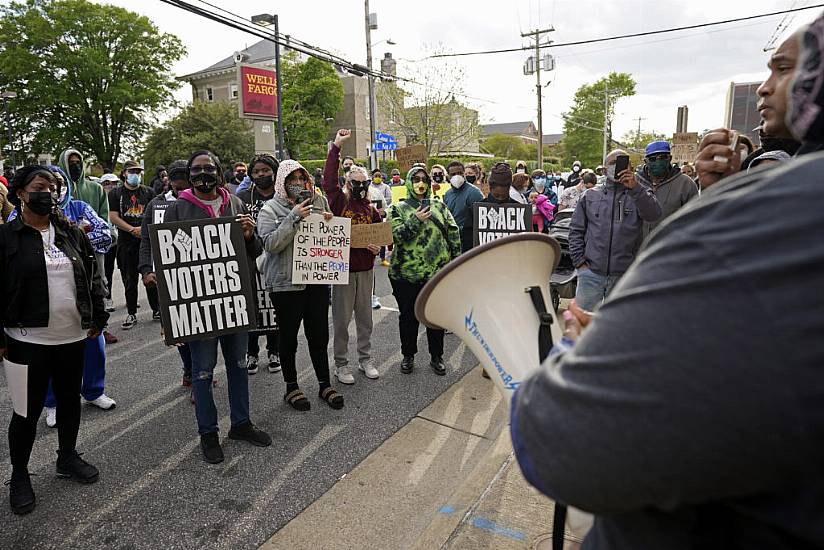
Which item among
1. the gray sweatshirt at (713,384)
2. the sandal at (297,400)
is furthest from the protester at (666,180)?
the gray sweatshirt at (713,384)

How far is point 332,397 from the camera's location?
434 cm

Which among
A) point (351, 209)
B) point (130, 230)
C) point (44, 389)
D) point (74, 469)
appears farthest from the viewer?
point (130, 230)

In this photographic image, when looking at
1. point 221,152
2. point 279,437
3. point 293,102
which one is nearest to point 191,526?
point 279,437

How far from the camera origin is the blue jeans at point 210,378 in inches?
141

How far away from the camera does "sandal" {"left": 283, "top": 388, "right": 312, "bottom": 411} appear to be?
4.28m

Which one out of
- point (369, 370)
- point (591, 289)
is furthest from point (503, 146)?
point (369, 370)

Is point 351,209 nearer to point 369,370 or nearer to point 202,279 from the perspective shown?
point 369,370

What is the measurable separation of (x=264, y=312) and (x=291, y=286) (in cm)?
77

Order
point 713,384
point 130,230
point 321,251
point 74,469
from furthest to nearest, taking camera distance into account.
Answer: point 130,230 → point 321,251 → point 74,469 → point 713,384

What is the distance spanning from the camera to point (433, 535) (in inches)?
102

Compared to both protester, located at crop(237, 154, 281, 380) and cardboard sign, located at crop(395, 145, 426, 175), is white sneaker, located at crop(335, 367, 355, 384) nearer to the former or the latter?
protester, located at crop(237, 154, 281, 380)

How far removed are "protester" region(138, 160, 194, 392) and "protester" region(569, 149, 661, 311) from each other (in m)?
3.52

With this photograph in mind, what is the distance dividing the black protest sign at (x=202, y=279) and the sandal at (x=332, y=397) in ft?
3.40

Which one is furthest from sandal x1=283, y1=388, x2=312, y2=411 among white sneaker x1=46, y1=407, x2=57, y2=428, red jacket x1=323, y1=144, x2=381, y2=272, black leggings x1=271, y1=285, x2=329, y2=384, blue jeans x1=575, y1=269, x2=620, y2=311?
blue jeans x1=575, y1=269, x2=620, y2=311
